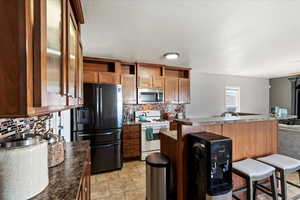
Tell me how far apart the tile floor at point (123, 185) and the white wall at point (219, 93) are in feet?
9.24

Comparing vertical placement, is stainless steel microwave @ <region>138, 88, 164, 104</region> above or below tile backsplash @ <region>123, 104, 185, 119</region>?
above

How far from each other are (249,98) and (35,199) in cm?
749

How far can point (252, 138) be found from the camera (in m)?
2.26

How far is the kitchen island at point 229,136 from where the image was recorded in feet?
5.92

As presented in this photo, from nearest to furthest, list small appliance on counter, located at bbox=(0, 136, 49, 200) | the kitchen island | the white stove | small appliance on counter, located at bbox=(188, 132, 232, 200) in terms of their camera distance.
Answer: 1. small appliance on counter, located at bbox=(0, 136, 49, 200)
2. small appliance on counter, located at bbox=(188, 132, 232, 200)
3. the kitchen island
4. the white stove

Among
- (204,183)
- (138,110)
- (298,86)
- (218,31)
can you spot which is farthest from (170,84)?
(298,86)

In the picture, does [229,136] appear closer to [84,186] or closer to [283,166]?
[283,166]

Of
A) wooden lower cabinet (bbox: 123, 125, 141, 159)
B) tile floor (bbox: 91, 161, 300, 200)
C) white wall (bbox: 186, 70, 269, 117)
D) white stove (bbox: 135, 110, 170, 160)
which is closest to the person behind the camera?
tile floor (bbox: 91, 161, 300, 200)

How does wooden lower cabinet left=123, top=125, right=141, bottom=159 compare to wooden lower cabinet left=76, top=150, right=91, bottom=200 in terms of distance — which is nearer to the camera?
wooden lower cabinet left=76, top=150, right=91, bottom=200

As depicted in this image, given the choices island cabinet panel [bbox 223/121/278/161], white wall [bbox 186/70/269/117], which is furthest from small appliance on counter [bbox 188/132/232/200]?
white wall [bbox 186/70/269/117]

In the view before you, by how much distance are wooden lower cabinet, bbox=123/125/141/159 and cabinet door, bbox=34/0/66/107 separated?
299 cm

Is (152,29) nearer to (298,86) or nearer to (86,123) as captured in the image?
(86,123)

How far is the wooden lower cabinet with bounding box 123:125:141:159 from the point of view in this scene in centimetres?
375

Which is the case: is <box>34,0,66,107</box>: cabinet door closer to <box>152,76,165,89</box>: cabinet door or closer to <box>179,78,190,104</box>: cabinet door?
<box>152,76,165,89</box>: cabinet door
